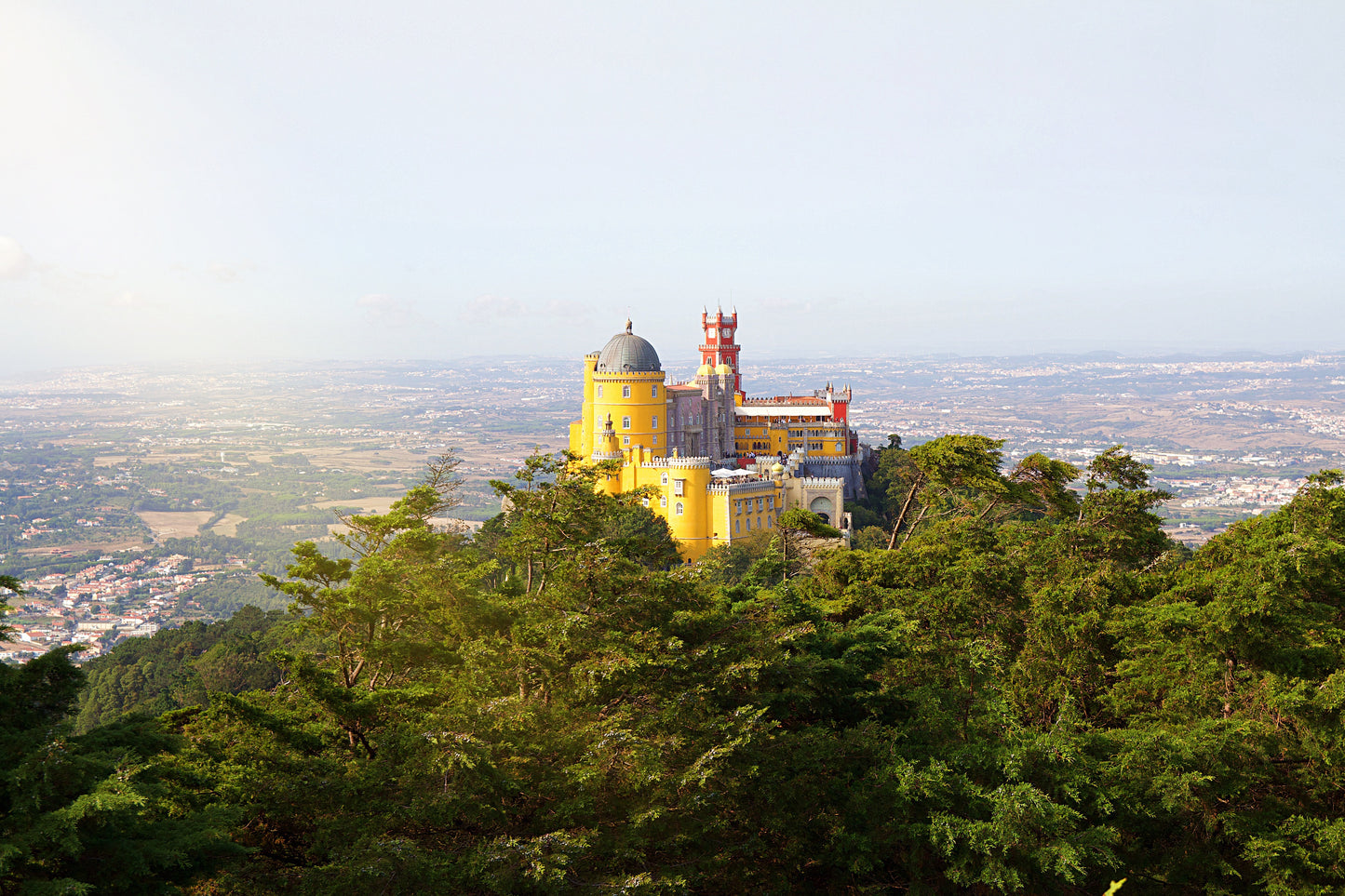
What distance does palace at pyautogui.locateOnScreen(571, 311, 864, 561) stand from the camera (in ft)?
176

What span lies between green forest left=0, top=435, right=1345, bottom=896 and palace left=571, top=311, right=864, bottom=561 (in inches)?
989

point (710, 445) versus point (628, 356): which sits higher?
point (628, 356)

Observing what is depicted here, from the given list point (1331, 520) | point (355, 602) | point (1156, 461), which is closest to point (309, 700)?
point (355, 602)

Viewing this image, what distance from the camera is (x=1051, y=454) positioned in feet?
534

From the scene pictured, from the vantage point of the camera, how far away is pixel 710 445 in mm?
65688

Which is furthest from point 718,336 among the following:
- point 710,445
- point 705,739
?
point 705,739

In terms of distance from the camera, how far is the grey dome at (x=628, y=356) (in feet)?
196

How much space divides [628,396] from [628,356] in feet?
8.78

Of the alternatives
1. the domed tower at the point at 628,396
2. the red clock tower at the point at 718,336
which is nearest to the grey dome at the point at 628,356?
the domed tower at the point at 628,396

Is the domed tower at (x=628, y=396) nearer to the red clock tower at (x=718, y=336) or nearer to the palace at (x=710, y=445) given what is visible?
the palace at (x=710, y=445)

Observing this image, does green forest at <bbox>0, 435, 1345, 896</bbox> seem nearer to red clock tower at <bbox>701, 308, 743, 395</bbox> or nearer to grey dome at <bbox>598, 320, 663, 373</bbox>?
grey dome at <bbox>598, 320, 663, 373</bbox>

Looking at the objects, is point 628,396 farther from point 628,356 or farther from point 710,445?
point 710,445

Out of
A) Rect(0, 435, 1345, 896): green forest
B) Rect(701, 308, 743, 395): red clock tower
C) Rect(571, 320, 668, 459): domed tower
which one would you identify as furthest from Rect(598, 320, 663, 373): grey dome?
Rect(0, 435, 1345, 896): green forest

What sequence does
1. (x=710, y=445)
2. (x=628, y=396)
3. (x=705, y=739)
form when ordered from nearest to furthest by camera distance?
1. (x=705, y=739)
2. (x=628, y=396)
3. (x=710, y=445)
